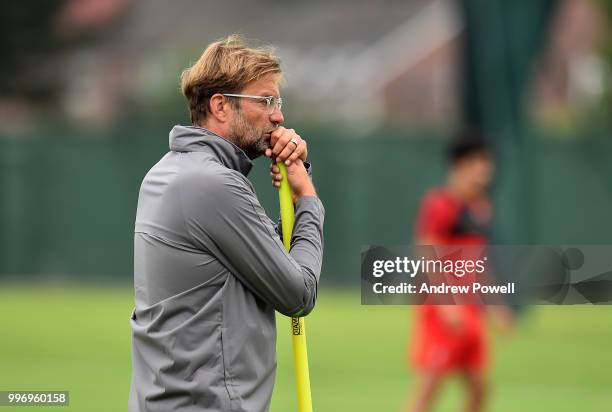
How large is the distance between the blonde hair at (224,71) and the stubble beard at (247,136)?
106 millimetres

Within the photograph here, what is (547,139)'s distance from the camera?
2280 cm

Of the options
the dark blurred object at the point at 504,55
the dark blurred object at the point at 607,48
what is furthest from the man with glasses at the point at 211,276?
the dark blurred object at the point at 607,48

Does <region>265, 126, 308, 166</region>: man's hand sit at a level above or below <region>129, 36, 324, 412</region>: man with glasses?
above

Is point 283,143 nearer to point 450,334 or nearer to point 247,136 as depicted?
point 247,136

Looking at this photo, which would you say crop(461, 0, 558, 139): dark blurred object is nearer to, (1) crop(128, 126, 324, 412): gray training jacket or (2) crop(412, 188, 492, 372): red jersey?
(2) crop(412, 188, 492, 372): red jersey

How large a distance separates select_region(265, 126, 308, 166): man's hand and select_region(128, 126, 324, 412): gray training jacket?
203 mm

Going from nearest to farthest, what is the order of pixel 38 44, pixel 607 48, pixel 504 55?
pixel 504 55
pixel 38 44
pixel 607 48

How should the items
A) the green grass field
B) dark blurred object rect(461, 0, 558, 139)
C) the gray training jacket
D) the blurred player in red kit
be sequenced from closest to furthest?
the gray training jacket < the blurred player in red kit < the green grass field < dark blurred object rect(461, 0, 558, 139)

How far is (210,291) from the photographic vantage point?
13.3ft

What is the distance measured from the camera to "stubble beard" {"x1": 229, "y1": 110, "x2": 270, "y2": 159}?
14.0 ft

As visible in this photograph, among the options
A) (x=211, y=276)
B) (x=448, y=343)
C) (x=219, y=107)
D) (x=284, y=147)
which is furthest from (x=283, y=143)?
(x=448, y=343)

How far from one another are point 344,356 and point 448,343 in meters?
5.37

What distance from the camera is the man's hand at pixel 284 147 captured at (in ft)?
14.1

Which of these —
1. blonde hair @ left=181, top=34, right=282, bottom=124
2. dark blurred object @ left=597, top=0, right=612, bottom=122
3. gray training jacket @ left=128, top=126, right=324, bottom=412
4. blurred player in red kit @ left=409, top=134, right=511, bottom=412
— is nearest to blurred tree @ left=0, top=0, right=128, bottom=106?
dark blurred object @ left=597, top=0, right=612, bottom=122
